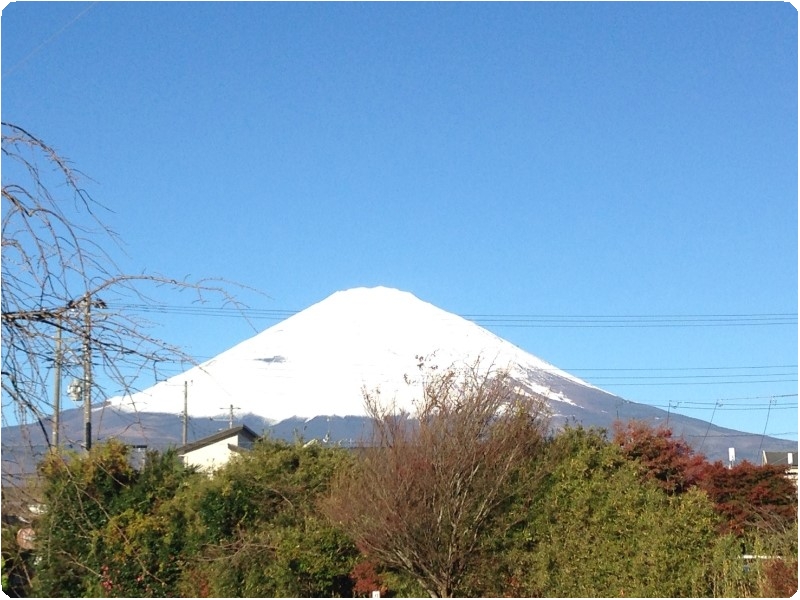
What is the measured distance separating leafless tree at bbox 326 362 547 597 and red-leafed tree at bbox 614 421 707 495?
8.81 ft

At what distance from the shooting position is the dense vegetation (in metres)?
15.3

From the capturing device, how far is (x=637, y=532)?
15875mm

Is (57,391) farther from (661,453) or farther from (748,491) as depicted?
(748,491)

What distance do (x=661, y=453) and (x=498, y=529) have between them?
455 cm

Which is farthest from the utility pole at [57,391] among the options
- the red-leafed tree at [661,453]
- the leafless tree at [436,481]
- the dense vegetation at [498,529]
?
the red-leafed tree at [661,453]

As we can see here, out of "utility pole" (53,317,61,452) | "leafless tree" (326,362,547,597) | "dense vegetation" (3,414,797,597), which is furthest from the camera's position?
"leafless tree" (326,362,547,597)

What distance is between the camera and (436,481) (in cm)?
1658

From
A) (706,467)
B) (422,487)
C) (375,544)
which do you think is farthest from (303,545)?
(706,467)

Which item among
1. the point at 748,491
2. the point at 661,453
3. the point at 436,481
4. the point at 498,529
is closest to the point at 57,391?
the point at 436,481

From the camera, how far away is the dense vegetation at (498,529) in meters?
15.3

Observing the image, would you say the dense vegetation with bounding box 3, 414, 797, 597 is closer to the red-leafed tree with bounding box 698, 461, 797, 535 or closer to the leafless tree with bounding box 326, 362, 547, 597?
the red-leafed tree with bounding box 698, 461, 797, 535

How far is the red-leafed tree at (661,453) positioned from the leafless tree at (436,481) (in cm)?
269

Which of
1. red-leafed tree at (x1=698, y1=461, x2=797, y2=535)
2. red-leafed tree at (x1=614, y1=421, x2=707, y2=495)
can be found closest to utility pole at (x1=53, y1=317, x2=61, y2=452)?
red-leafed tree at (x1=614, y1=421, x2=707, y2=495)

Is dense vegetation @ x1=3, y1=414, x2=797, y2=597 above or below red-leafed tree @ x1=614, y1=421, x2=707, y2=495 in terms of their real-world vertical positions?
below
